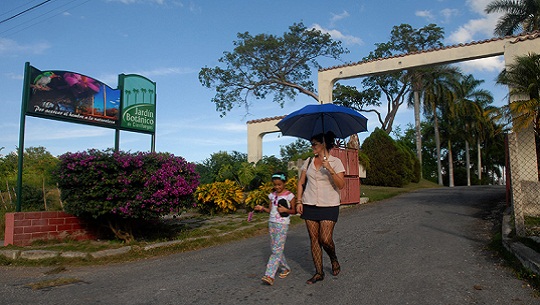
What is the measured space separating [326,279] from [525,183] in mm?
6695

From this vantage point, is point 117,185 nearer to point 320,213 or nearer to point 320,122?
point 320,122

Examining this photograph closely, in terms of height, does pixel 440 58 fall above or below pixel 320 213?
above

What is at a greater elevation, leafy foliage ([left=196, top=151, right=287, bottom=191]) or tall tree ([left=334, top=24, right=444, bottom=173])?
tall tree ([left=334, top=24, right=444, bottom=173])

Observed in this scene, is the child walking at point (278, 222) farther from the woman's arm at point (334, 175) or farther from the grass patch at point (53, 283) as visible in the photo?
the grass patch at point (53, 283)

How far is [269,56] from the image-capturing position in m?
29.2

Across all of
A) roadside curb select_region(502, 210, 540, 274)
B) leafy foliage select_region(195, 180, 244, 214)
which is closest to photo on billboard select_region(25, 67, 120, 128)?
leafy foliage select_region(195, 180, 244, 214)

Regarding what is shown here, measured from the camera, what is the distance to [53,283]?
5.86 m

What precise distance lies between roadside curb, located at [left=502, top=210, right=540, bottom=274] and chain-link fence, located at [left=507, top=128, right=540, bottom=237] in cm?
29

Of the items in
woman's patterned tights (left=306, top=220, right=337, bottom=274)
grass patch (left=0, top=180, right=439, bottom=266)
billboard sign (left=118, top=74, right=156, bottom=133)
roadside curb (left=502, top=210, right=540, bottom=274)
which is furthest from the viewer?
billboard sign (left=118, top=74, right=156, bottom=133)

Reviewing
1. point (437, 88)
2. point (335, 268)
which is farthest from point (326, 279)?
point (437, 88)

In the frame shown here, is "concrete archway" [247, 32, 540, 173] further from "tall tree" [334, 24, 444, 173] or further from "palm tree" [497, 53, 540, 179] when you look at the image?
"tall tree" [334, 24, 444, 173]

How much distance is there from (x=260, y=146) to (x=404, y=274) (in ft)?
61.4

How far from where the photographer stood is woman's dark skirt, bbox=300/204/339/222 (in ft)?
17.0

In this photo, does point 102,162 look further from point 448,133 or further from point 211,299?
point 448,133
